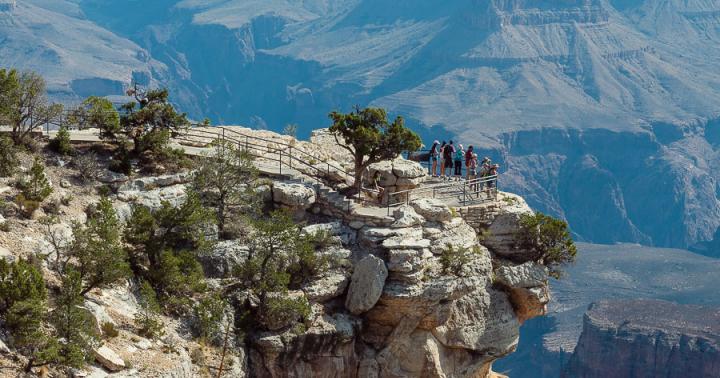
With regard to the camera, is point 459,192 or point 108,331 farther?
point 459,192

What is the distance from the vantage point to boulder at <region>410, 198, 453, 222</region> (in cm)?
5378

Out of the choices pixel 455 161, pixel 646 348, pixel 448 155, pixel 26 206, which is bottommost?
pixel 646 348

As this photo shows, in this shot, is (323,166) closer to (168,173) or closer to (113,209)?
(168,173)

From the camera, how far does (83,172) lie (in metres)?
54.9

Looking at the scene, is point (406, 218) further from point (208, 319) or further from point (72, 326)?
point (72, 326)

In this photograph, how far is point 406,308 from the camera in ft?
169

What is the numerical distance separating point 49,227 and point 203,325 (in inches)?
260

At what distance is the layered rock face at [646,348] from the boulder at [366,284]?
130m

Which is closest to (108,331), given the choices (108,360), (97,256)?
(108,360)

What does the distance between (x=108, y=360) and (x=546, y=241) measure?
20.6 metres

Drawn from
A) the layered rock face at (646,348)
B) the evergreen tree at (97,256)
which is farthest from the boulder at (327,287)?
the layered rock face at (646,348)

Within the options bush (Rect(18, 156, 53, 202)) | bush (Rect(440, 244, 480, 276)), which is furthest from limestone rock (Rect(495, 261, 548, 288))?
bush (Rect(18, 156, 53, 202))

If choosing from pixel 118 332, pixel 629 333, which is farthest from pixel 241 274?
pixel 629 333

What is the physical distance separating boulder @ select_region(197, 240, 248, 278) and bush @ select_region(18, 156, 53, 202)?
21.0 feet
